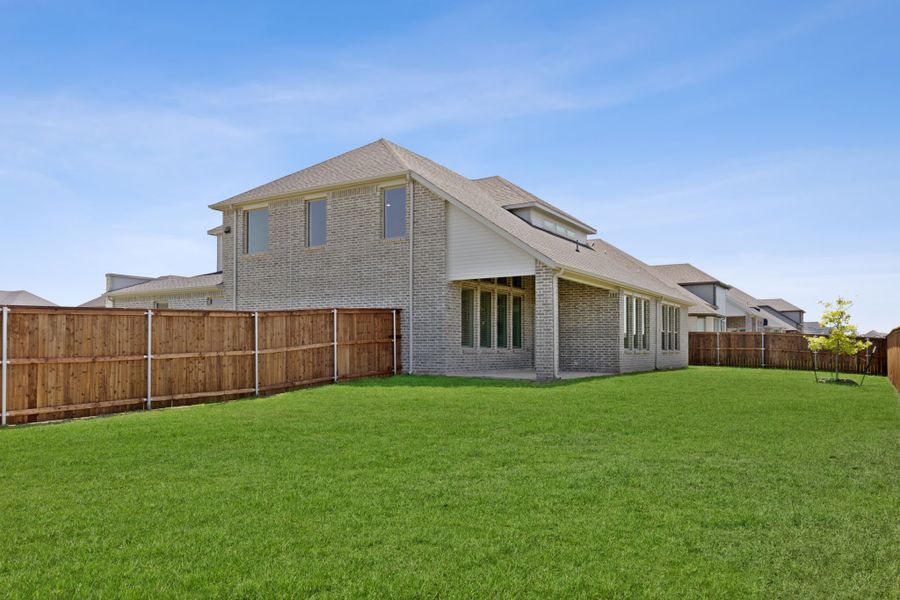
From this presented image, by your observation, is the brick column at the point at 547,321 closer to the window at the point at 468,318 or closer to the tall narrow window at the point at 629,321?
the window at the point at 468,318

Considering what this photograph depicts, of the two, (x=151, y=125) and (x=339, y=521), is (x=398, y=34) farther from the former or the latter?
(x=339, y=521)

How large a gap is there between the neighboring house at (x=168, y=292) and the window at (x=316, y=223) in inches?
179

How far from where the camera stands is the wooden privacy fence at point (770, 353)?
79.6ft

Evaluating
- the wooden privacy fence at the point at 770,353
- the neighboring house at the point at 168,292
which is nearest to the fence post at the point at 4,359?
the neighboring house at the point at 168,292

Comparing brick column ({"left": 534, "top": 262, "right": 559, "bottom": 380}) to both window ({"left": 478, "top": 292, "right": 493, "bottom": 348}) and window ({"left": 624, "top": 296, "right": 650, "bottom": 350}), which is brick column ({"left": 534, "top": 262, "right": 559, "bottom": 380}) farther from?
window ({"left": 624, "top": 296, "right": 650, "bottom": 350})

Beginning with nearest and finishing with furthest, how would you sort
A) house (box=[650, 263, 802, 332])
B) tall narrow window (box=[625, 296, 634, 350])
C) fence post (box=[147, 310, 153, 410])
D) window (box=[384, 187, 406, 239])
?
fence post (box=[147, 310, 153, 410])
window (box=[384, 187, 406, 239])
tall narrow window (box=[625, 296, 634, 350])
house (box=[650, 263, 802, 332])

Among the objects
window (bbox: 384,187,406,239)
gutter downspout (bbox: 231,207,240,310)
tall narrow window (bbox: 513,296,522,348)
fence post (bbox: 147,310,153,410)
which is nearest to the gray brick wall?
tall narrow window (bbox: 513,296,522,348)

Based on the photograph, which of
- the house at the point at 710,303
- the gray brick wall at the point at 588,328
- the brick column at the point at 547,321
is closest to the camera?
the brick column at the point at 547,321

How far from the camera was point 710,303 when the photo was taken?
39938 millimetres

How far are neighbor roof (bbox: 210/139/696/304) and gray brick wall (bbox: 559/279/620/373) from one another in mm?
906

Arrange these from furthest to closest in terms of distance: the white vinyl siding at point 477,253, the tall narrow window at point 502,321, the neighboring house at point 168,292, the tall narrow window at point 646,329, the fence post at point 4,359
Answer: the neighboring house at point 168,292, the tall narrow window at point 646,329, the tall narrow window at point 502,321, the white vinyl siding at point 477,253, the fence post at point 4,359

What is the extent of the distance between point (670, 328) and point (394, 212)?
13.0 m

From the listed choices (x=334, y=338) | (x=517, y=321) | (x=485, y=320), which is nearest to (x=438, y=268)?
(x=485, y=320)

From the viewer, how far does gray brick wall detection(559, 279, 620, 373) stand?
19516 mm
